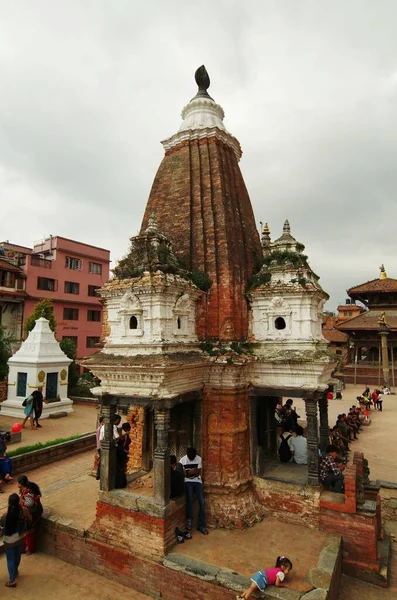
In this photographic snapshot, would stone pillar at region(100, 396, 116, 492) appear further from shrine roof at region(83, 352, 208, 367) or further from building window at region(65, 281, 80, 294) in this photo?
building window at region(65, 281, 80, 294)

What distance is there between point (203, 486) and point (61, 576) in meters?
3.20

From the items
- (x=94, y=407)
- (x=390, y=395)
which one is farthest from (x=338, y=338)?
(x=94, y=407)

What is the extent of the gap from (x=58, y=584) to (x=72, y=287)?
31080 millimetres

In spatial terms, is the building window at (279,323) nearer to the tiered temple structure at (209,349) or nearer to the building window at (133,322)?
the tiered temple structure at (209,349)

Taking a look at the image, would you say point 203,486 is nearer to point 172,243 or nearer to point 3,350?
point 172,243

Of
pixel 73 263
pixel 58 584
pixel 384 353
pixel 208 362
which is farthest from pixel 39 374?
pixel 384 353

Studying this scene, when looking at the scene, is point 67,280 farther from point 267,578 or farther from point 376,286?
point 267,578

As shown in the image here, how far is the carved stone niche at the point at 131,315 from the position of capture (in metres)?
8.23

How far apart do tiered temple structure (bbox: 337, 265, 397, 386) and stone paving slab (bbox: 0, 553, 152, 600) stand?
31.0m

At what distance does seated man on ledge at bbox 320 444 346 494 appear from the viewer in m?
8.16

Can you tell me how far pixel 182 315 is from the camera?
28.4ft

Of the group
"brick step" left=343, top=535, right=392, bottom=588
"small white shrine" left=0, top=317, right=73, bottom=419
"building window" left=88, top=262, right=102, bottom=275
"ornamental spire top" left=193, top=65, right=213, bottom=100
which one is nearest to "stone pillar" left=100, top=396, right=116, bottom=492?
"brick step" left=343, top=535, right=392, bottom=588

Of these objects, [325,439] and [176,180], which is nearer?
[325,439]

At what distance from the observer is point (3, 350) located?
2228 centimetres
